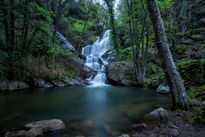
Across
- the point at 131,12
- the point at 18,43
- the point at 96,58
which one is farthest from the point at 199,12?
the point at 18,43

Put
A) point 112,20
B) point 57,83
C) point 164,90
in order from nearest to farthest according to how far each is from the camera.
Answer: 1. point 164,90
2. point 57,83
3. point 112,20

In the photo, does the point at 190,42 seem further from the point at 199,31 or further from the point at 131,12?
the point at 131,12

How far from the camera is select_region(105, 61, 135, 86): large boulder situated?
9.40 m

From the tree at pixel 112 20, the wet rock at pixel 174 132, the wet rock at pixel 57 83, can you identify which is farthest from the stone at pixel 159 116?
the tree at pixel 112 20

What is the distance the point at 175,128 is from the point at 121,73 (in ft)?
25.8

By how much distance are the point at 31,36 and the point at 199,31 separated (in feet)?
52.0

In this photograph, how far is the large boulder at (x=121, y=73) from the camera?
370 inches

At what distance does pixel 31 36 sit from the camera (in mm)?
7582

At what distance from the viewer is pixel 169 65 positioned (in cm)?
282

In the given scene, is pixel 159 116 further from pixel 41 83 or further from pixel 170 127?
pixel 41 83

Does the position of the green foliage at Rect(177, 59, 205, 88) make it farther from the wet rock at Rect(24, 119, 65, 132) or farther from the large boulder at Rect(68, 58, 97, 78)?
the large boulder at Rect(68, 58, 97, 78)

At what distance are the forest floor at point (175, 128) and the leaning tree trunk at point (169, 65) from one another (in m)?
0.38

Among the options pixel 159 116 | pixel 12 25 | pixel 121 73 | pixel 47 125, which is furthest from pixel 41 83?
pixel 159 116

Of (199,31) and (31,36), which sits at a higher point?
(199,31)
